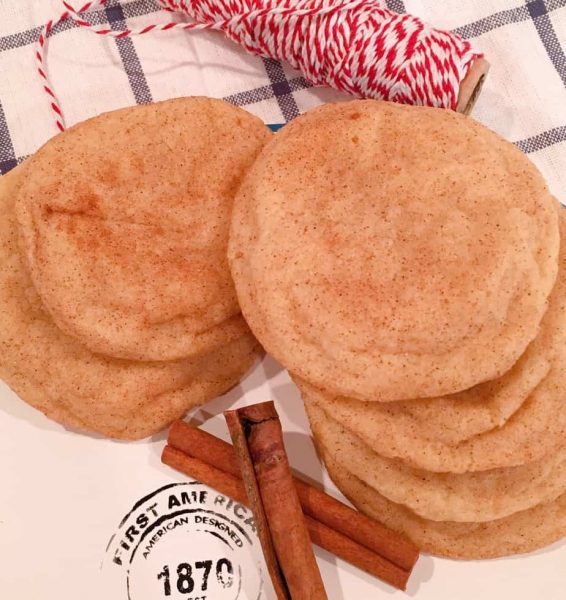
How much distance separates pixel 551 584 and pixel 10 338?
3.73ft

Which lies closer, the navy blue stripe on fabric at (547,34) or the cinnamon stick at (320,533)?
the cinnamon stick at (320,533)

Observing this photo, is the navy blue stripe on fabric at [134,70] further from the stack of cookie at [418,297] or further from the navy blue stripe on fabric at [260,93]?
the stack of cookie at [418,297]

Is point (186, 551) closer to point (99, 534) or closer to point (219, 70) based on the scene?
point (99, 534)

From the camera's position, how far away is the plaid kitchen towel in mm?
1731

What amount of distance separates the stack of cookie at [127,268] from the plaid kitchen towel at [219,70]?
1.38 feet

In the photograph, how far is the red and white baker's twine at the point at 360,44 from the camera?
4.98ft

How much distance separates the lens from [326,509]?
1336 millimetres

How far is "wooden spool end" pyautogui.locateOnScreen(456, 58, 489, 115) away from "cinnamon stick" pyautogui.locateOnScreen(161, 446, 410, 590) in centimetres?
95

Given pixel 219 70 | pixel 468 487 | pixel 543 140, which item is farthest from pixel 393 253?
pixel 219 70

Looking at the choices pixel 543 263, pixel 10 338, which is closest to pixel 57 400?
pixel 10 338

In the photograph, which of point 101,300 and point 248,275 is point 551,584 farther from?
point 101,300

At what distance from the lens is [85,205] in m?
1.26

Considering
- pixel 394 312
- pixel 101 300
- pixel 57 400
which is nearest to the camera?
pixel 394 312

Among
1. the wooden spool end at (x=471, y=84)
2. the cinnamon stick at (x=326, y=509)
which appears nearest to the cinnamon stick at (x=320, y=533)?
the cinnamon stick at (x=326, y=509)
